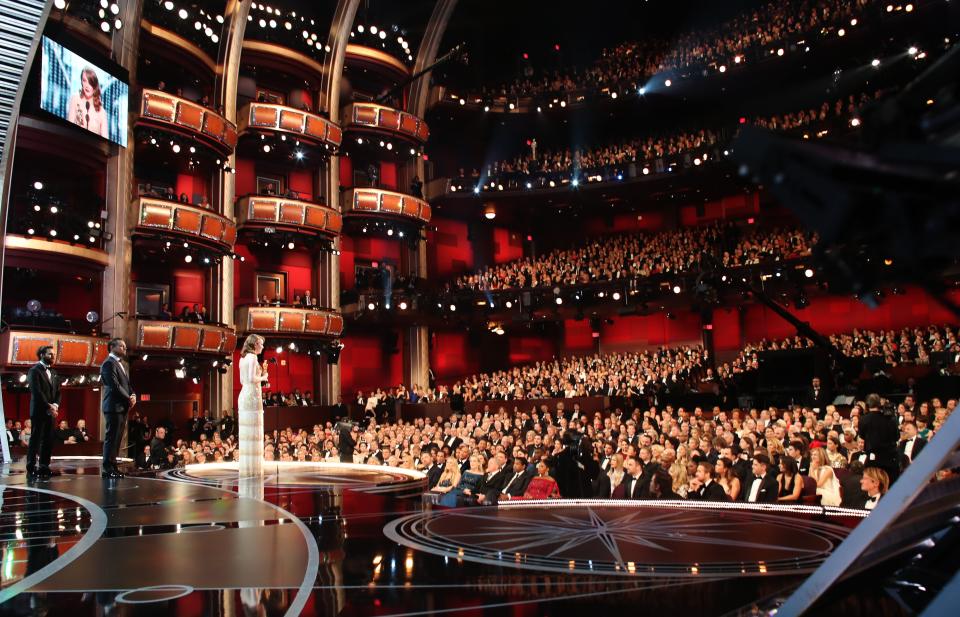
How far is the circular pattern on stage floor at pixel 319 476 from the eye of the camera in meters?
7.78

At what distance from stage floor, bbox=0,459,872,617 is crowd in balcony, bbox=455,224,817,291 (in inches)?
767

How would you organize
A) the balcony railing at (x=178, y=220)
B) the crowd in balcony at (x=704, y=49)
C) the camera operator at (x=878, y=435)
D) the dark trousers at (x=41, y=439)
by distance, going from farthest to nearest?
the crowd in balcony at (x=704, y=49) → the balcony railing at (x=178, y=220) → the camera operator at (x=878, y=435) → the dark trousers at (x=41, y=439)

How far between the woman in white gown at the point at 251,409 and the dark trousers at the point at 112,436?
4.28ft

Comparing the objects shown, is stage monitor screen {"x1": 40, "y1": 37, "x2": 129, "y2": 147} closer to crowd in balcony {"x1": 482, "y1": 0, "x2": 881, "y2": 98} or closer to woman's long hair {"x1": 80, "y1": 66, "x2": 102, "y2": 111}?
woman's long hair {"x1": 80, "y1": 66, "x2": 102, "y2": 111}

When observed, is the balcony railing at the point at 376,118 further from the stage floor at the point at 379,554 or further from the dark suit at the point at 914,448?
the stage floor at the point at 379,554

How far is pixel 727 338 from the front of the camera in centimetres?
3033

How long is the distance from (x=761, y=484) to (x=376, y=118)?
22.0m

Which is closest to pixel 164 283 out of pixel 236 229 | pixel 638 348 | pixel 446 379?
pixel 236 229

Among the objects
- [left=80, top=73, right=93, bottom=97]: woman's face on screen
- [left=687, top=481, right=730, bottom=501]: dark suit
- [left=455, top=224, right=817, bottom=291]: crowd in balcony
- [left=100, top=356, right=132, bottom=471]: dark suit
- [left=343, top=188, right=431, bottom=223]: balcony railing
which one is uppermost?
[left=80, top=73, right=93, bottom=97]: woman's face on screen

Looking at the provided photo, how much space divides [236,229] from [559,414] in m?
12.7

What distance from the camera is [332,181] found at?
27156 mm

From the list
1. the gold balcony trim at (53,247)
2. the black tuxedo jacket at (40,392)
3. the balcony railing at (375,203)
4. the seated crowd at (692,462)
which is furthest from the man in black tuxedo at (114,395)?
the balcony railing at (375,203)

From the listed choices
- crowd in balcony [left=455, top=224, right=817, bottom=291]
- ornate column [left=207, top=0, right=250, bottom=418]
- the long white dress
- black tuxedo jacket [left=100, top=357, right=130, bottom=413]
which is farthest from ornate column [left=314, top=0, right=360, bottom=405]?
black tuxedo jacket [left=100, top=357, right=130, bottom=413]

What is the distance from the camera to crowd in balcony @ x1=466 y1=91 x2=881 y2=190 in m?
26.4
